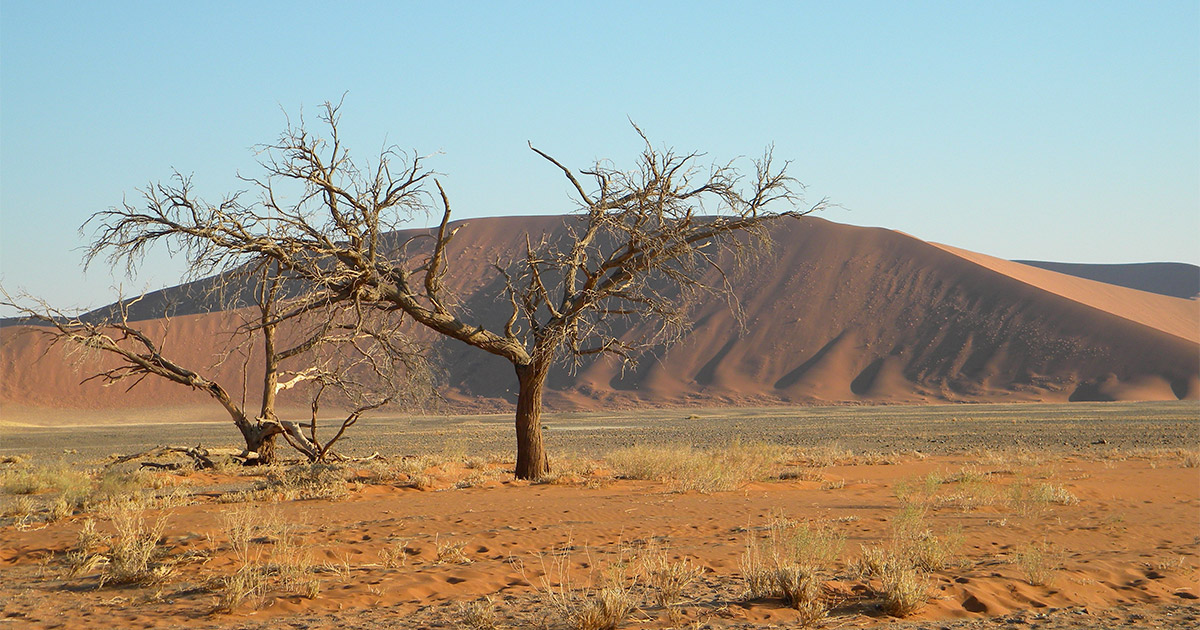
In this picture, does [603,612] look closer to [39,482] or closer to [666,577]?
[666,577]

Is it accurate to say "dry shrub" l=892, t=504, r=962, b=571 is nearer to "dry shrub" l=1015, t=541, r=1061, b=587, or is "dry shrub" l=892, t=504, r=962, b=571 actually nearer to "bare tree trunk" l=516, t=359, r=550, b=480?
"dry shrub" l=1015, t=541, r=1061, b=587

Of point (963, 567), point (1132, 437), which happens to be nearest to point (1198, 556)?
point (963, 567)

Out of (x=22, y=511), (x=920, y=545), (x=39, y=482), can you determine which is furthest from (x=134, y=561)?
(x=39, y=482)

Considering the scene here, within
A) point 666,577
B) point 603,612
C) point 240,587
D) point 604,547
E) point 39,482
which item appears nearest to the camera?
point 603,612

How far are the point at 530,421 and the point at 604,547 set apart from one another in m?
6.35

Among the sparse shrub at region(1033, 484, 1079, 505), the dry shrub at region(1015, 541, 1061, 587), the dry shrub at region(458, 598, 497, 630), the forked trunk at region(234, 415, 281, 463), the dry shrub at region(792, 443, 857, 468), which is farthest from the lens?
the dry shrub at region(792, 443, 857, 468)

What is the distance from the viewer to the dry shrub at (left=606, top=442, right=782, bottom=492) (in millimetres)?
14773

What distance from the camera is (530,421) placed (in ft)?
51.6

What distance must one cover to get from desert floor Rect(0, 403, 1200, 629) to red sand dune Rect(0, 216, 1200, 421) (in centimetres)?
4984

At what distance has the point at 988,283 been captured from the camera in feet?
265

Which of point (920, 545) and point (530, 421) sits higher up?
point (530, 421)

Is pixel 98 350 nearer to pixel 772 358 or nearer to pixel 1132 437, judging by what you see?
pixel 1132 437

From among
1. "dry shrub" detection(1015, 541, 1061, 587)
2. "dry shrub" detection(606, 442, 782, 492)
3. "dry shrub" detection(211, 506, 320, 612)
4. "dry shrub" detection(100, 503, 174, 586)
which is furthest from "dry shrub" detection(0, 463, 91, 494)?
"dry shrub" detection(1015, 541, 1061, 587)

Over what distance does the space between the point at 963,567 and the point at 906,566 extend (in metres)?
1.72
